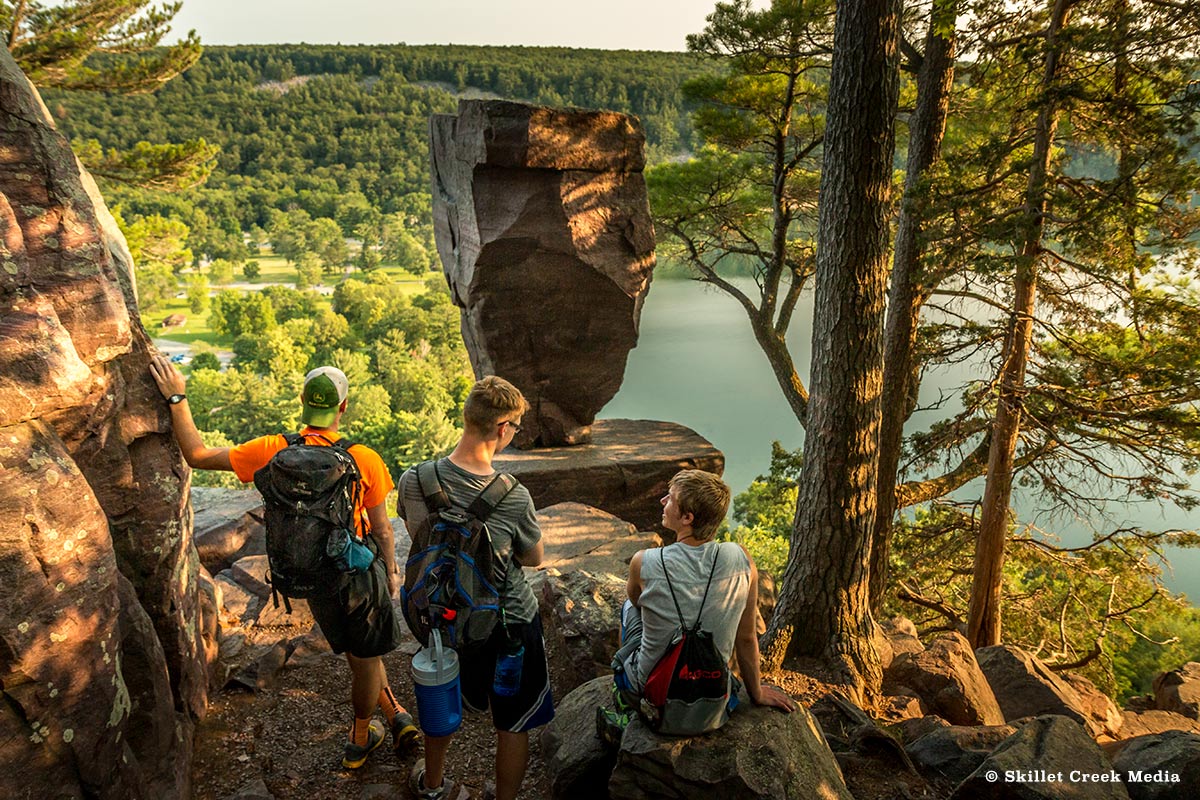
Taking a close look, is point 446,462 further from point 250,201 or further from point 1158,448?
point 250,201

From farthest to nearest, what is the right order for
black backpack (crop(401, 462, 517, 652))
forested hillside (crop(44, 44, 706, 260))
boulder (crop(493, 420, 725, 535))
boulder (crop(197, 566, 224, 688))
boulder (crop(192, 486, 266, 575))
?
forested hillside (crop(44, 44, 706, 260)) < boulder (crop(493, 420, 725, 535)) < boulder (crop(192, 486, 266, 575)) < boulder (crop(197, 566, 224, 688)) < black backpack (crop(401, 462, 517, 652))

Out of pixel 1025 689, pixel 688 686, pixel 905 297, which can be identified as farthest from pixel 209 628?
pixel 905 297

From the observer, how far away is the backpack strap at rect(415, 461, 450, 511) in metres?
2.14

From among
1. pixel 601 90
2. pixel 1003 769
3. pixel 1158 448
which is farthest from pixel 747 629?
pixel 601 90

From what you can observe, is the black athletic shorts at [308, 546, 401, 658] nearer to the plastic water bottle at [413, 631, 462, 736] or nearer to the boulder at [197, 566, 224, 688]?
the plastic water bottle at [413, 631, 462, 736]

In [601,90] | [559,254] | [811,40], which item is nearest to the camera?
[559,254]

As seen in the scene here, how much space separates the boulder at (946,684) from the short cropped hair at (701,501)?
276 cm

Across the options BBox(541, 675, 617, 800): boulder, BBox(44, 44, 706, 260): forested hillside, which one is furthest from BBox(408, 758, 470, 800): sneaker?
BBox(44, 44, 706, 260): forested hillside

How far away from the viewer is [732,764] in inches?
86.7

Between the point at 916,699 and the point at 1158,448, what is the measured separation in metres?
3.27

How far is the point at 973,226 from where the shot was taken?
17.4 ft

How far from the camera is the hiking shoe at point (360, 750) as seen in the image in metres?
2.62

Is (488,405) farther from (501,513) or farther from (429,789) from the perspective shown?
(429,789)

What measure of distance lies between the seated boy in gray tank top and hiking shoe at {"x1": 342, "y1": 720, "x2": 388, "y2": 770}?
41.9 inches
